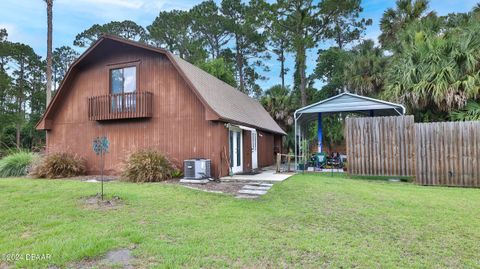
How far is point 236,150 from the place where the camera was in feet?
42.7

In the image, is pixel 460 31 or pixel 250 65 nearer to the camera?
pixel 460 31

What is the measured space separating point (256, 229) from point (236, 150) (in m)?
8.20

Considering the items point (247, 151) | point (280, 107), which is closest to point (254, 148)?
point (247, 151)

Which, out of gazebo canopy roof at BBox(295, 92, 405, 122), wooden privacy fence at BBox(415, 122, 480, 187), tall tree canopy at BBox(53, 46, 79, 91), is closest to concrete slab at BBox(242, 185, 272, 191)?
wooden privacy fence at BBox(415, 122, 480, 187)

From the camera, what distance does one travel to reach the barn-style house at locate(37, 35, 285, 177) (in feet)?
37.7

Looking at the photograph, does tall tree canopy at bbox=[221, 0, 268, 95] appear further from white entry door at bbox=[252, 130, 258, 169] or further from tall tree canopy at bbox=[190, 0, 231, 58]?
white entry door at bbox=[252, 130, 258, 169]

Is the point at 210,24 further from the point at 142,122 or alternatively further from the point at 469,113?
the point at 469,113

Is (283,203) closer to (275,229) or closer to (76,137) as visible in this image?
(275,229)

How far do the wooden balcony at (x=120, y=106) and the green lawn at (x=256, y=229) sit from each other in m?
4.91

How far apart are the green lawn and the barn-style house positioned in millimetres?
3914

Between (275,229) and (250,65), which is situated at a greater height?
(250,65)

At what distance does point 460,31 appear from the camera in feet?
41.2

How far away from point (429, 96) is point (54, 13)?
70.6 ft

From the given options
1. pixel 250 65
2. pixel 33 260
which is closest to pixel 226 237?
pixel 33 260
